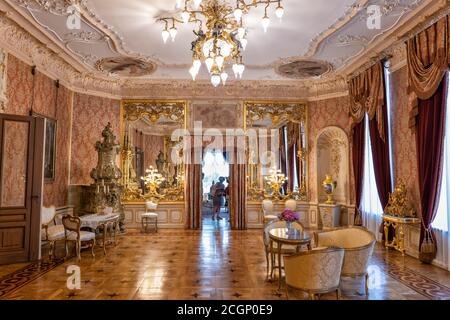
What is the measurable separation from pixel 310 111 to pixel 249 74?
218 centimetres

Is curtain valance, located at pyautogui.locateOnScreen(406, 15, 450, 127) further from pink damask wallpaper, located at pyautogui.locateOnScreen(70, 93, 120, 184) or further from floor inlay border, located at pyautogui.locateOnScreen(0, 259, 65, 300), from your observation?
pink damask wallpaper, located at pyautogui.locateOnScreen(70, 93, 120, 184)

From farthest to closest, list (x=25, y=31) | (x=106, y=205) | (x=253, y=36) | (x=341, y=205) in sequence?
(x=341, y=205) → (x=106, y=205) → (x=253, y=36) → (x=25, y=31)

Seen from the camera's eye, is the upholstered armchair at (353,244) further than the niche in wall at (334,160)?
No

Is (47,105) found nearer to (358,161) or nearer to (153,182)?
(153,182)

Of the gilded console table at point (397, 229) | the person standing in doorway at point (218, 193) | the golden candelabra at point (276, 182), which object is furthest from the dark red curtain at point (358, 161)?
the person standing in doorway at point (218, 193)

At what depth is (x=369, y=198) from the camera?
736 centimetres

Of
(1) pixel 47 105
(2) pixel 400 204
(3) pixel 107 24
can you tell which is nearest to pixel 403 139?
(2) pixel 400 204

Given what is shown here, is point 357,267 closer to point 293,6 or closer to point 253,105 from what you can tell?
point 293,6

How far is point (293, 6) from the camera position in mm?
5078

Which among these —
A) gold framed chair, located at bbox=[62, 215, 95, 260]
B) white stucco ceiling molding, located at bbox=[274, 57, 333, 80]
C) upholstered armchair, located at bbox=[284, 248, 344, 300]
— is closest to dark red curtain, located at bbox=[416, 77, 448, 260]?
upholstered armchair, located at bbox=[284, 248, 344, 300]

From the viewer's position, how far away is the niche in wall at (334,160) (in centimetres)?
853

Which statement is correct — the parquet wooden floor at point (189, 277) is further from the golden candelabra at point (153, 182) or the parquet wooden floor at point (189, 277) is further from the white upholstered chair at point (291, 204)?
the golden candelabra at point (153, 182)

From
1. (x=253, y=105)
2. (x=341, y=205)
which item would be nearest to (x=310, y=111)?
(x=253, y=105)

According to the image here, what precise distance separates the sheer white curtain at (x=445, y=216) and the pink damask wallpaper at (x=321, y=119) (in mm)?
3423
